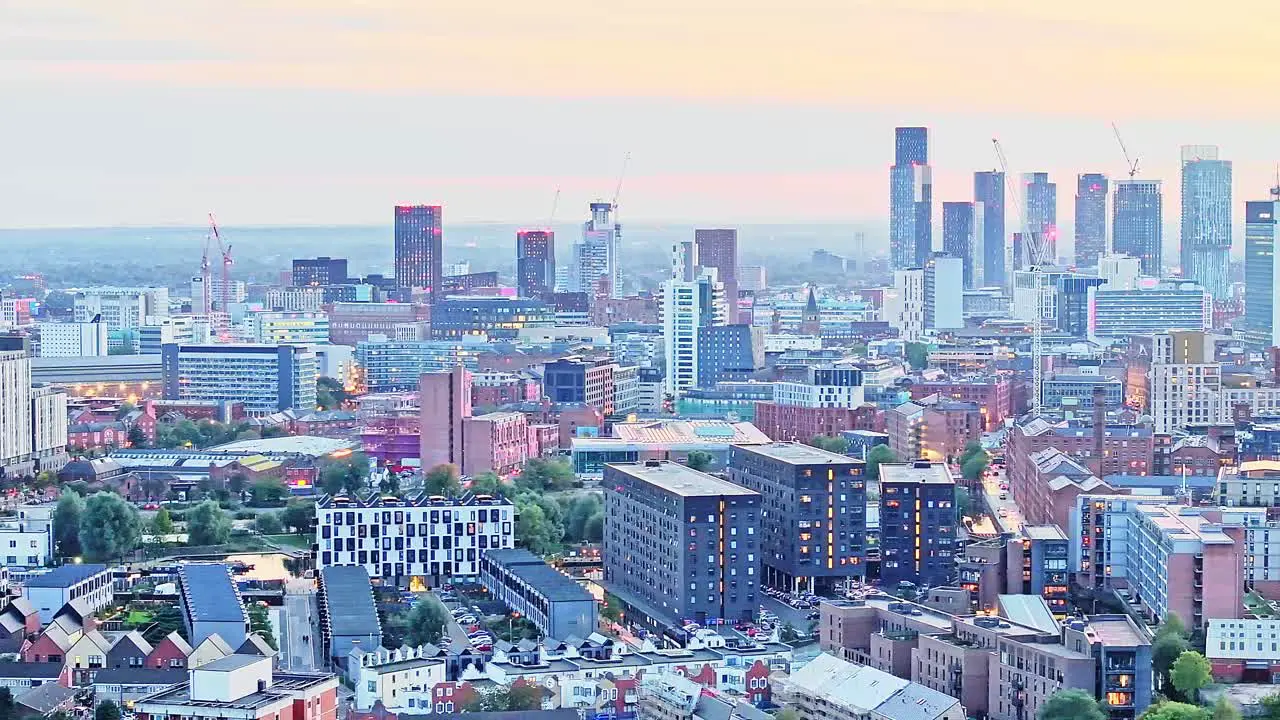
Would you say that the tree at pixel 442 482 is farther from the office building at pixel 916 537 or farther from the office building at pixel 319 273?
the office building at pixel 319 273

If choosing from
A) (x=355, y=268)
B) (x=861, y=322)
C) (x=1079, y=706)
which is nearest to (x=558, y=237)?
(x=355, y=268)

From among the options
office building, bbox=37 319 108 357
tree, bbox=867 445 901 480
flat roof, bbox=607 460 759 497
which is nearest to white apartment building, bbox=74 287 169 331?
office building, bbox=37 319 108 357

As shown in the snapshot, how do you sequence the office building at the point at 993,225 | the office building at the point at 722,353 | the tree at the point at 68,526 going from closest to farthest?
the tree at the point at 68,526 < the office building at the point at 722,353 < the office building at the point at 993,225

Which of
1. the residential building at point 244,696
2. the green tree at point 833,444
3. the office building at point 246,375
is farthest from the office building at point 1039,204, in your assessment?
the residential building at point 244,696

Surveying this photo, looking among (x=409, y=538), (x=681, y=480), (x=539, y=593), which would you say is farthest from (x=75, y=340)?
(x=539, y=593)

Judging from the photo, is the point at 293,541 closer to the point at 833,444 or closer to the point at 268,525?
the point at 268,525
